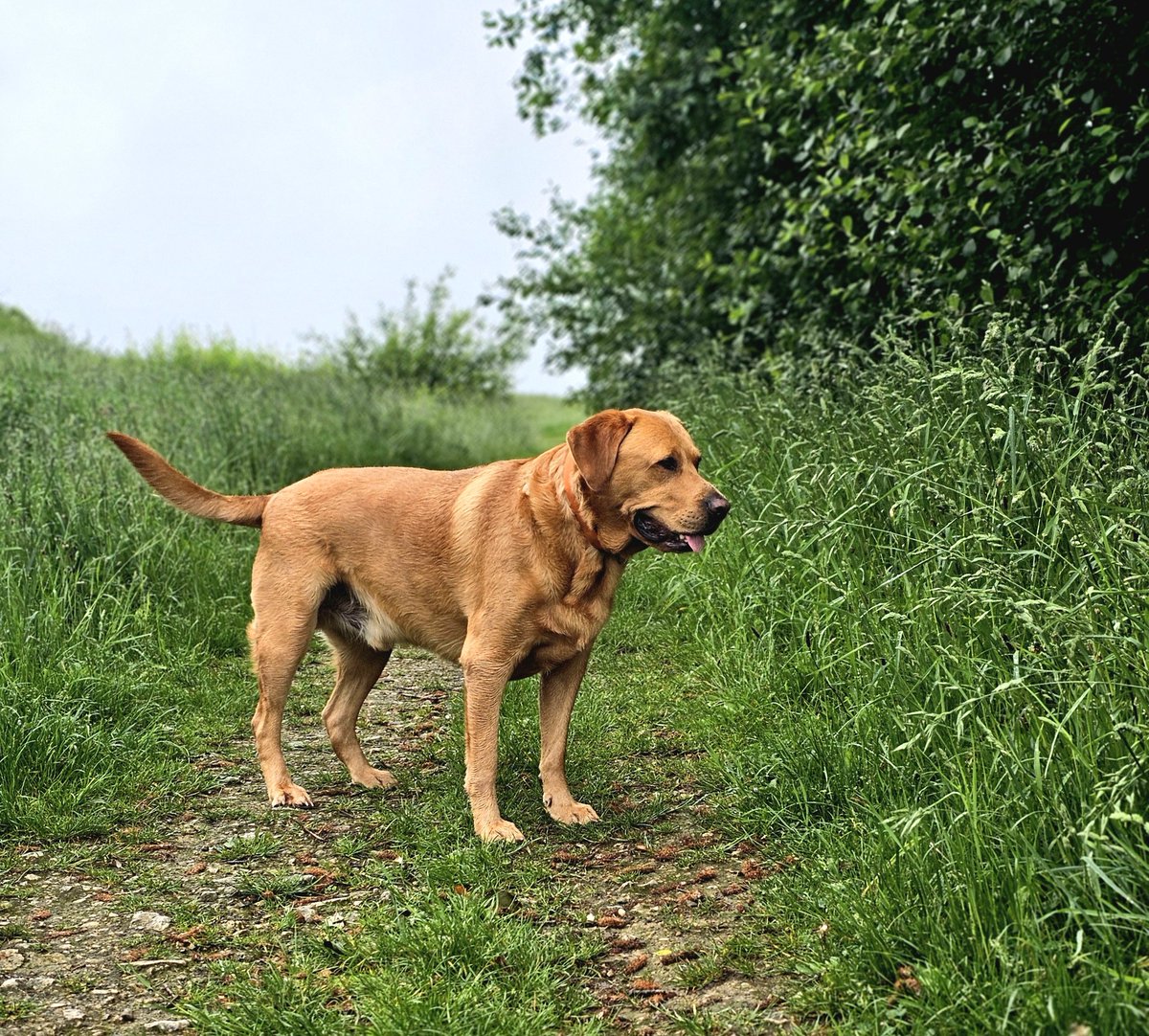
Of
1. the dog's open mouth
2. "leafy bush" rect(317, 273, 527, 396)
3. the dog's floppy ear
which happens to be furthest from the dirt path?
"leafy bush" rect(317, 273, 527, 396)

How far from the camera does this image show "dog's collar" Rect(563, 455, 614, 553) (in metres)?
4.44

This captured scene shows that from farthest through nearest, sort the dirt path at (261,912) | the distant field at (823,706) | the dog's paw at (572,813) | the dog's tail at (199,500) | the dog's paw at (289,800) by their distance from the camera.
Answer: the dog's tail at (199,500) → the dog's paw at (289,800) → the dog's paw at (572,813) → the dirt path at (261,912) → the distant field at (823,706)

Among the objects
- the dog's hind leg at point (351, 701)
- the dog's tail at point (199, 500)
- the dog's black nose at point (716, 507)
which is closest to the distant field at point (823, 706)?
the dog's hind leg at point (351, 701)

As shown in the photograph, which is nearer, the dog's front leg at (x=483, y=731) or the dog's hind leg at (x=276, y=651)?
the dog's front leg at (x=483, y=731)

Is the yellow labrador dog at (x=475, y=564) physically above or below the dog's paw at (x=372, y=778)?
above

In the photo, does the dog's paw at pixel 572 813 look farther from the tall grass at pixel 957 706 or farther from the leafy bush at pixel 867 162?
the leafy bush at pixel 867 162

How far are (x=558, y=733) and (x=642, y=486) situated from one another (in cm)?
110

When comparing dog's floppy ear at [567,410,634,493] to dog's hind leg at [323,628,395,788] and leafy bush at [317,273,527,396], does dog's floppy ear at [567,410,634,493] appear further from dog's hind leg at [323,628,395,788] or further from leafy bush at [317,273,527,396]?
leafy bush at [317,273,527,396]

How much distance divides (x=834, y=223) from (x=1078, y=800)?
6.57 m

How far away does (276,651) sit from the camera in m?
4.90

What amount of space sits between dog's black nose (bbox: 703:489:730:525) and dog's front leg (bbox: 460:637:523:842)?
3.17 ft

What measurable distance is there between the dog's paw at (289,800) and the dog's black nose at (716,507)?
215cm

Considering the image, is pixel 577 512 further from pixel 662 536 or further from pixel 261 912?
pixel 261 912

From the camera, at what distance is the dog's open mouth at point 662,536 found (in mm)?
4391
